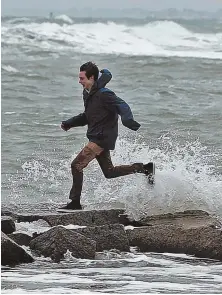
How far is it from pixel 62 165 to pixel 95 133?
4214 mm

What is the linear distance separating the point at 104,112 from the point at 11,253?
228 centimetres

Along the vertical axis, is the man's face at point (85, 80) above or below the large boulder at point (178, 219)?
above

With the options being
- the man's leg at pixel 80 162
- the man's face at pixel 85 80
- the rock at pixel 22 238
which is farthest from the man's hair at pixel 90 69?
the rock at pixel 22 238

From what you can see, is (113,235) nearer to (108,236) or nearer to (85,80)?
(108,236)

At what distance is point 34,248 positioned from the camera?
8.21 metres

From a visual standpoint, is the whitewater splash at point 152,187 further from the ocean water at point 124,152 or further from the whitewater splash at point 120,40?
the whitewater splash at point 120,40

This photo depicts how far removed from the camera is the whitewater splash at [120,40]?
4019cm

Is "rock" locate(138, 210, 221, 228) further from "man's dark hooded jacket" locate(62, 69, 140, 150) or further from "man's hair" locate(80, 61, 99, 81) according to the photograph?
"man's hair" locate(80, 61, 99, 81)

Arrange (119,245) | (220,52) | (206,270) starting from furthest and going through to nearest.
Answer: (220,52), (119,245), (206,270)

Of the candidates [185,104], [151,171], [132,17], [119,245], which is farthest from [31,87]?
[132,17]

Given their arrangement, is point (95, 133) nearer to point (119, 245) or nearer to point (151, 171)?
point (151, 171)

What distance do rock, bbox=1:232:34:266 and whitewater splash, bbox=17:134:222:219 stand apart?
Result: 2271 mm

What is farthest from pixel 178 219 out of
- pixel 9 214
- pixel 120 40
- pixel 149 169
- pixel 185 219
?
pixel 120 40

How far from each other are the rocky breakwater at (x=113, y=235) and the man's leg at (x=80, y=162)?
1.66 ft
